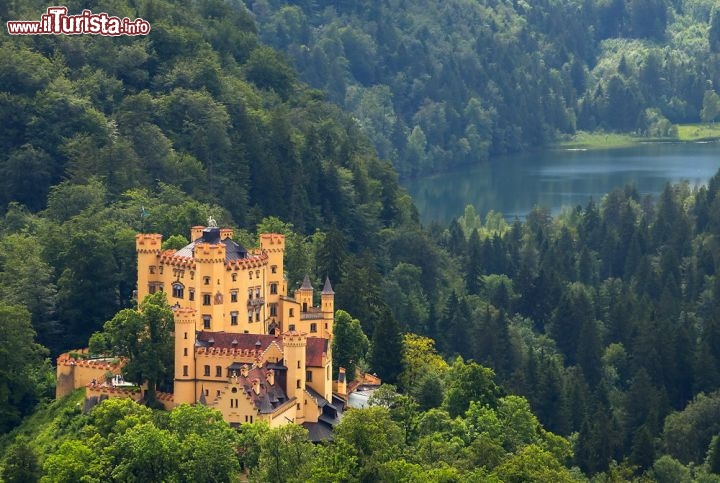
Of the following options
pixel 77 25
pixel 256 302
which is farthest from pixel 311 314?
pixel 77 25

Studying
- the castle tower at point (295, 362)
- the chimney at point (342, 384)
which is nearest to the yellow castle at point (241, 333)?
the castle tower at point (295, 362)

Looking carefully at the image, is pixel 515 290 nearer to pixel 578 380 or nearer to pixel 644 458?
pixel 578 380

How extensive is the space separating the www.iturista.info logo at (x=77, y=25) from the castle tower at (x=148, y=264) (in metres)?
59.2

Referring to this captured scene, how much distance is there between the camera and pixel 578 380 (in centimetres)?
15525

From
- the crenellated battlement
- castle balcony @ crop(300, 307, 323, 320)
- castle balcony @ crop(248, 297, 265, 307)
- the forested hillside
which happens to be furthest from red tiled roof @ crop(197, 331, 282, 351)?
the forested hillside

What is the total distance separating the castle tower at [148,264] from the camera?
400 feet

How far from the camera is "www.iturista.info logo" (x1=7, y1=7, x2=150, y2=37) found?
17782cm

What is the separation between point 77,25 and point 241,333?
2720 inches

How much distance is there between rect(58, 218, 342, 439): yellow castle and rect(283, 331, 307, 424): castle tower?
0.16 ft

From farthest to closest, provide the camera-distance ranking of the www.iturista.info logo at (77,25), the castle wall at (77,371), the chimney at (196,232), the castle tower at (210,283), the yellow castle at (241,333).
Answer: the www.iturista.info logo at (77,25)
the chimney at (196,232)
the castle wall at (77,371)
the castle tower at (210,283)
the yellow castle at (241,333)

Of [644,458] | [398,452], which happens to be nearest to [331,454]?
[398,452]

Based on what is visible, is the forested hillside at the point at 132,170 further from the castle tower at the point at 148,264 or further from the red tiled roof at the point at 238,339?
the red tiled roof at the point at 238,339

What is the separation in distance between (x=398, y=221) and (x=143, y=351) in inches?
2998

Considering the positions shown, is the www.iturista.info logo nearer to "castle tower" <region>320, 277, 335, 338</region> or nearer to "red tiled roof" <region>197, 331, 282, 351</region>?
"castle tower" <region>320, 277, 335, 338</region>
